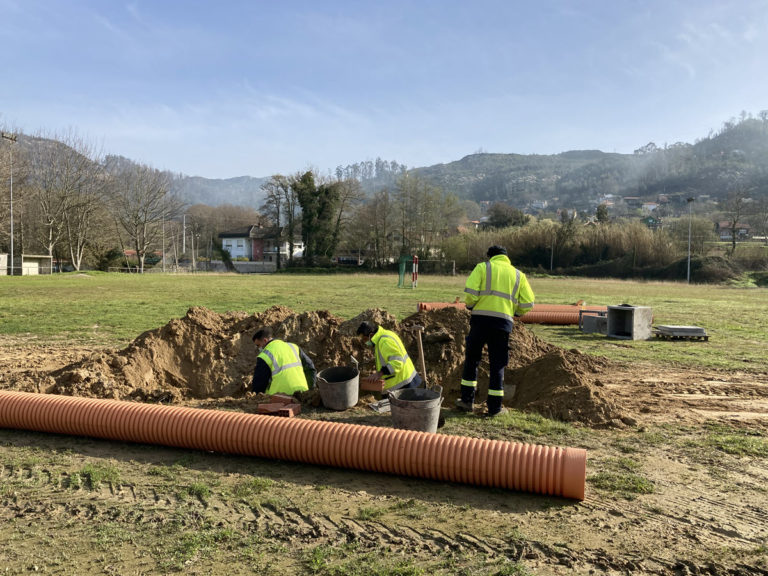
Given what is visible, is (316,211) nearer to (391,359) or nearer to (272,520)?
(391,359)

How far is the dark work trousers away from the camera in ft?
19.8

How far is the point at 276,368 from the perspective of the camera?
6.23 metres

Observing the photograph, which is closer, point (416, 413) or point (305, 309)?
point (416, 413)

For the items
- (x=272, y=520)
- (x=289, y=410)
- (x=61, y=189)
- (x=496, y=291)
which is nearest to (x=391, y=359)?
(x=289, y=410)

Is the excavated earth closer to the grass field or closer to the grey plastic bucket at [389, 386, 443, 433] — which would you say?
the grass field

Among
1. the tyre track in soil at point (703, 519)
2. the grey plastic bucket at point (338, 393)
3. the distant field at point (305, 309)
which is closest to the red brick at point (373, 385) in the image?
the grey plastic bucket at point (338, 393)

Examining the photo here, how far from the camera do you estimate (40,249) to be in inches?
2077

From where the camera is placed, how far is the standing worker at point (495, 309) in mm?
5957

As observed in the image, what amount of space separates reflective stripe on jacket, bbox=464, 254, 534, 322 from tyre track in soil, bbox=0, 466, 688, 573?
294cm

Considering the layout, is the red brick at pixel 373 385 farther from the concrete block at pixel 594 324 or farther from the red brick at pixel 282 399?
the concrete block at pixel 594 324

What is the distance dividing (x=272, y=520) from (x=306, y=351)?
4581mm

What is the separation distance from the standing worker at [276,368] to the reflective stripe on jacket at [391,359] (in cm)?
102

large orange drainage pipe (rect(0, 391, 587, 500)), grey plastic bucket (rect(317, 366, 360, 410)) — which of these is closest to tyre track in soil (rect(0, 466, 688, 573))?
large orange drainage pipe (rect(0, 391, 587, 500))

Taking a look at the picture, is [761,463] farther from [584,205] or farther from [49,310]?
[584,205]
